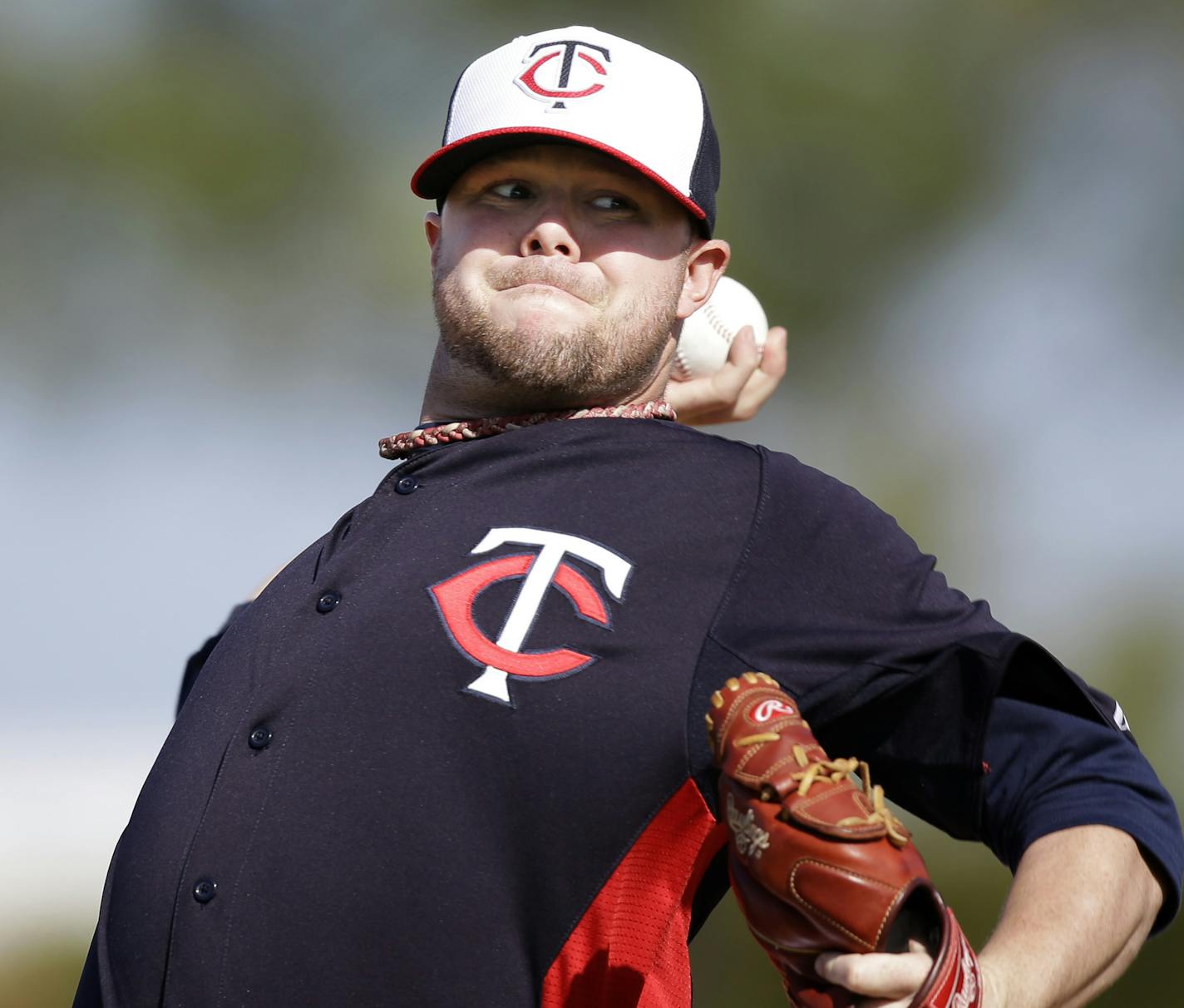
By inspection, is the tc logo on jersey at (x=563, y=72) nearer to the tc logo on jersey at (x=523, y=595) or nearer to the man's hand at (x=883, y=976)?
the tc logo on jersey at (x=523, y=595)

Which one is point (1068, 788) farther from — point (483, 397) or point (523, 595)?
point (483, 397)

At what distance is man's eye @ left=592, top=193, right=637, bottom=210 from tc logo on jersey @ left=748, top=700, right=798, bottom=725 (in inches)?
31.1

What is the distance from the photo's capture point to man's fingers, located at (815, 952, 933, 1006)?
108 centimetres

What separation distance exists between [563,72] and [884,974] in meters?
1.15

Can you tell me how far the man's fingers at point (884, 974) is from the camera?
42.7 inches

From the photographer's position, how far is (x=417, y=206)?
30.6ft

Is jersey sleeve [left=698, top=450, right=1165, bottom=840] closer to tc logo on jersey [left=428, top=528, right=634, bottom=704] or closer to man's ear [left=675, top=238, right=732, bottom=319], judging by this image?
tc logo on jersey [left=428, top=528, right=634, bottom=704]

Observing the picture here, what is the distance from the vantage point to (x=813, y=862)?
3.72ft

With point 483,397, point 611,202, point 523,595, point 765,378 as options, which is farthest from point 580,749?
point 765,378

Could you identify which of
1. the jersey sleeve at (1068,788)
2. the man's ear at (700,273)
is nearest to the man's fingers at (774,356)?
the man's ear at (700,273)

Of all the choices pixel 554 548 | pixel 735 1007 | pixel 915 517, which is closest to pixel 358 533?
pixel 554 548

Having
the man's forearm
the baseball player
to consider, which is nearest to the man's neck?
the baseball player

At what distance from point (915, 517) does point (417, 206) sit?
3.75m

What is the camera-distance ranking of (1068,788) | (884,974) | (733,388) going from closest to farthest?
(884,974), (1068,788), (733,388)
